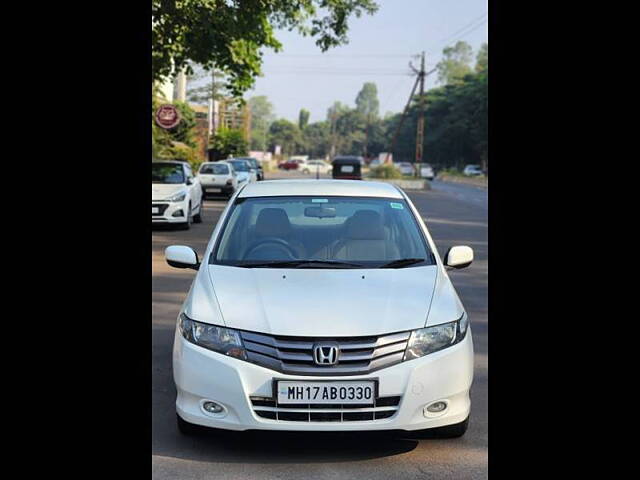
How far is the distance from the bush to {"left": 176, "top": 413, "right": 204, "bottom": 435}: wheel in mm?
49404

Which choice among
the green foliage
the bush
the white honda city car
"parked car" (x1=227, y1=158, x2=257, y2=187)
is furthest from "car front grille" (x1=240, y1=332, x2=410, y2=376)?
the green foliage

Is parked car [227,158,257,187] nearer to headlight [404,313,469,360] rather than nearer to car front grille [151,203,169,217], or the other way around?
car front grille [151,203,169,217]

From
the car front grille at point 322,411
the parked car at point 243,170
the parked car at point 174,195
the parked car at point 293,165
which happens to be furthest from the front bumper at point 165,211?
the parked car at point 293,165

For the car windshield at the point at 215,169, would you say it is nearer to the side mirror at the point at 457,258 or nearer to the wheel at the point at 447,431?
the side mirror at the point at 457,258

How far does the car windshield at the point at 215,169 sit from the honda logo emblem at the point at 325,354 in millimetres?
27168

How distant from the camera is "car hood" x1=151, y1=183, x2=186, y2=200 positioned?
19016mm

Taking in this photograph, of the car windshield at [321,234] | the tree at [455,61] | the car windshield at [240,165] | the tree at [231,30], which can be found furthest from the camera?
the tree at [455,61]

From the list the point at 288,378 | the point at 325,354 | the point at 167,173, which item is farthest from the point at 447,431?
the point at 167,173

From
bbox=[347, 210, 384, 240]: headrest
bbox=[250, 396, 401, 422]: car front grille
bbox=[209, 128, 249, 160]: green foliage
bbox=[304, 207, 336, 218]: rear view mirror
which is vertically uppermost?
bbox=[209, 128, 249, 160]: green foliage

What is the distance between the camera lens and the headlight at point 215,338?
15.3 feet
